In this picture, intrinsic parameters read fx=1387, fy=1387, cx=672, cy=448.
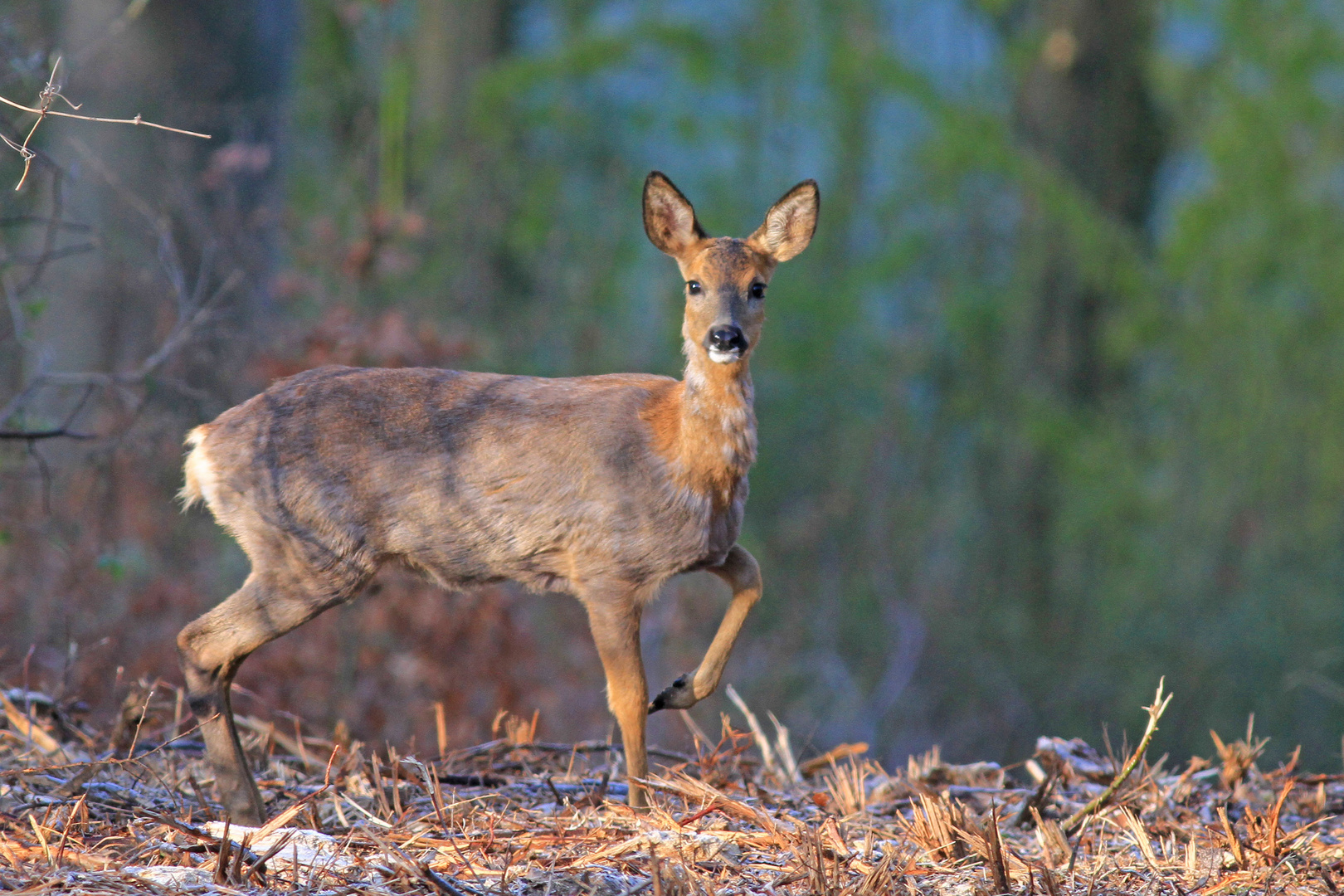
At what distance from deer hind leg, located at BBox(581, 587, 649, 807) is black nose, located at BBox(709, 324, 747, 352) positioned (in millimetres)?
926

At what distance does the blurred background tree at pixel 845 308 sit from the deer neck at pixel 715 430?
4411 mm

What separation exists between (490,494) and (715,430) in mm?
843

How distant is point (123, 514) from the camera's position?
10.0 meters

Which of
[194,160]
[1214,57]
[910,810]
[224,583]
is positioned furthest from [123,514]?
[1214,57]

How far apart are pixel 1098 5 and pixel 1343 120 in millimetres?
4226

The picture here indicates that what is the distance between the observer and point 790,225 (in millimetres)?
5492

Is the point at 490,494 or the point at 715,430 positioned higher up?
the point at 715,430

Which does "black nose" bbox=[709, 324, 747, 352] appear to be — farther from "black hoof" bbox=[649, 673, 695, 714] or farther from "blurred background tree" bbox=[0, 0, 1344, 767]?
"blurred background tree" bbox=[0, 0, 1344, 767]

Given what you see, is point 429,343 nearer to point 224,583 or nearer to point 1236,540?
point 224,583

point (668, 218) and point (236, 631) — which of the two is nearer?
point (236, 631)

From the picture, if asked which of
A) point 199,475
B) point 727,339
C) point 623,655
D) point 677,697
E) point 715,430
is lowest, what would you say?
point 677,697

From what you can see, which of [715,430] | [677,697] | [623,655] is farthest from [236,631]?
[715,430]

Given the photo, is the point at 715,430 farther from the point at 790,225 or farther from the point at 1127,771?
the point at 1127,771

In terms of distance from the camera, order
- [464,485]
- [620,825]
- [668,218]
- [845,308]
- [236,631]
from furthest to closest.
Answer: [845,308] < [668,218] < [464,485] < [236,631] < [620,825]
